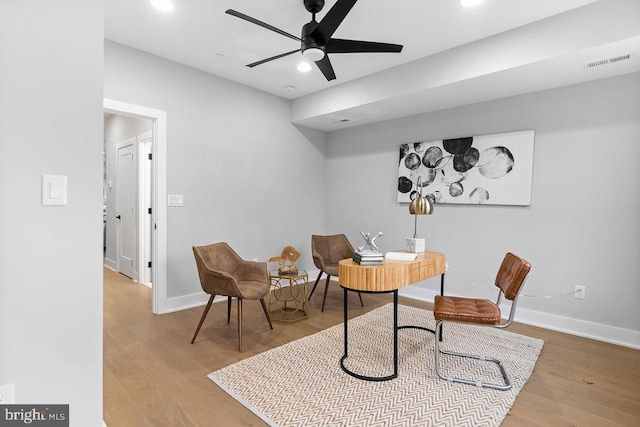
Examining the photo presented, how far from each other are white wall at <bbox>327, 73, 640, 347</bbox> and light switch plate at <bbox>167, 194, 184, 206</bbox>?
287 centimetres

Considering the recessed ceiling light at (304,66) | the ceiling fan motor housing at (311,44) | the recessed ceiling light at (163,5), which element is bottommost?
the ceiling fan motor housing at (311,44)

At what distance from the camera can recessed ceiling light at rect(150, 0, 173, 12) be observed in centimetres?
245

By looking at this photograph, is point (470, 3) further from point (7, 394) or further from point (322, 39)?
point (7, 394)

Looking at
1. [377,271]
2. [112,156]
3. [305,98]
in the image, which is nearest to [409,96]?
[305,98]

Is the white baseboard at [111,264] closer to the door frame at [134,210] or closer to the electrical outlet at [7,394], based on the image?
the door frame at [134,210]

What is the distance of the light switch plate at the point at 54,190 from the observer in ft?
4.19

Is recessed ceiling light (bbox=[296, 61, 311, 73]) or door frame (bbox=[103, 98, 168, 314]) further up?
recessed ceiling light (bbox=[296, 61, 311, 73])

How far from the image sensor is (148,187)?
4.73 m

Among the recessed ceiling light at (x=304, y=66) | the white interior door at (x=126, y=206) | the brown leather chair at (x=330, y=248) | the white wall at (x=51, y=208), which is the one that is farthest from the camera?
the white interior door at (x=126, y=206)

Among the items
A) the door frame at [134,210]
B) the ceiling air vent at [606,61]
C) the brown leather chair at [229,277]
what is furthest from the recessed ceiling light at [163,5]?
the ceiling air vent at [606,61]

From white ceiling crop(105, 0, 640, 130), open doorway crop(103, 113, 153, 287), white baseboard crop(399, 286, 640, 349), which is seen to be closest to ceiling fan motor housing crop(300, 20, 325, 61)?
white ceiling crop(105, 0, 640, 130)

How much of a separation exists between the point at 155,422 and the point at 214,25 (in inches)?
113

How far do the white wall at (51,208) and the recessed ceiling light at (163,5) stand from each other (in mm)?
1285

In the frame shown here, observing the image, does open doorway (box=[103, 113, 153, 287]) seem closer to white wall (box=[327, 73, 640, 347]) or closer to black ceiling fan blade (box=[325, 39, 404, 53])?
black ceiling fan blade (box=[325, 39, 404, 53])
